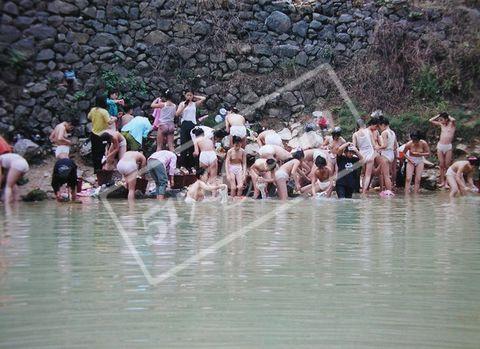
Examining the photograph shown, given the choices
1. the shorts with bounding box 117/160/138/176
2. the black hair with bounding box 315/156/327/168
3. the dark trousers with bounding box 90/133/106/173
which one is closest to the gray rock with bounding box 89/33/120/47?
the dark trousers with bounding box 90/133/106/173

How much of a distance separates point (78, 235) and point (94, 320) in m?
→ 4.93

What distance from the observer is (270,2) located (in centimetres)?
2497

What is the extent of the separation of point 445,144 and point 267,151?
3802 millimetres

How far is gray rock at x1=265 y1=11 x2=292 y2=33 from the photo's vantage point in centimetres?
2483

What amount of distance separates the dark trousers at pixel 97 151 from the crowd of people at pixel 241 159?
0.02 meters

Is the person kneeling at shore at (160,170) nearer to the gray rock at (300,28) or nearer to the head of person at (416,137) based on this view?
the head of person at (416,137)

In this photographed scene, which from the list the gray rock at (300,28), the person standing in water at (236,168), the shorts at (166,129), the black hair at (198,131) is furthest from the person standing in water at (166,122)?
the gray rock at (300,28)

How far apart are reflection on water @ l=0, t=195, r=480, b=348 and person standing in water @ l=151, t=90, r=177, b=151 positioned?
23.0ft

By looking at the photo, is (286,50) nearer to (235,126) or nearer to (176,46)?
(176,46)

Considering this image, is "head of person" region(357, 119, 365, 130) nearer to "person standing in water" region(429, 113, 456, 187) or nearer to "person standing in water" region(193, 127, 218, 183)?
"person standing in water" region(429, 113, 456, 187)

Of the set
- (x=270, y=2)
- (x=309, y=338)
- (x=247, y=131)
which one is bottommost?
(x=309, y=338)

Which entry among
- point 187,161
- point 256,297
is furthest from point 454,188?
point 256,297

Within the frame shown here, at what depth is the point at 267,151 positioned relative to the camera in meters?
20.2

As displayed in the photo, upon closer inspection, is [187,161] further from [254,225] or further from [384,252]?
[384,252]
